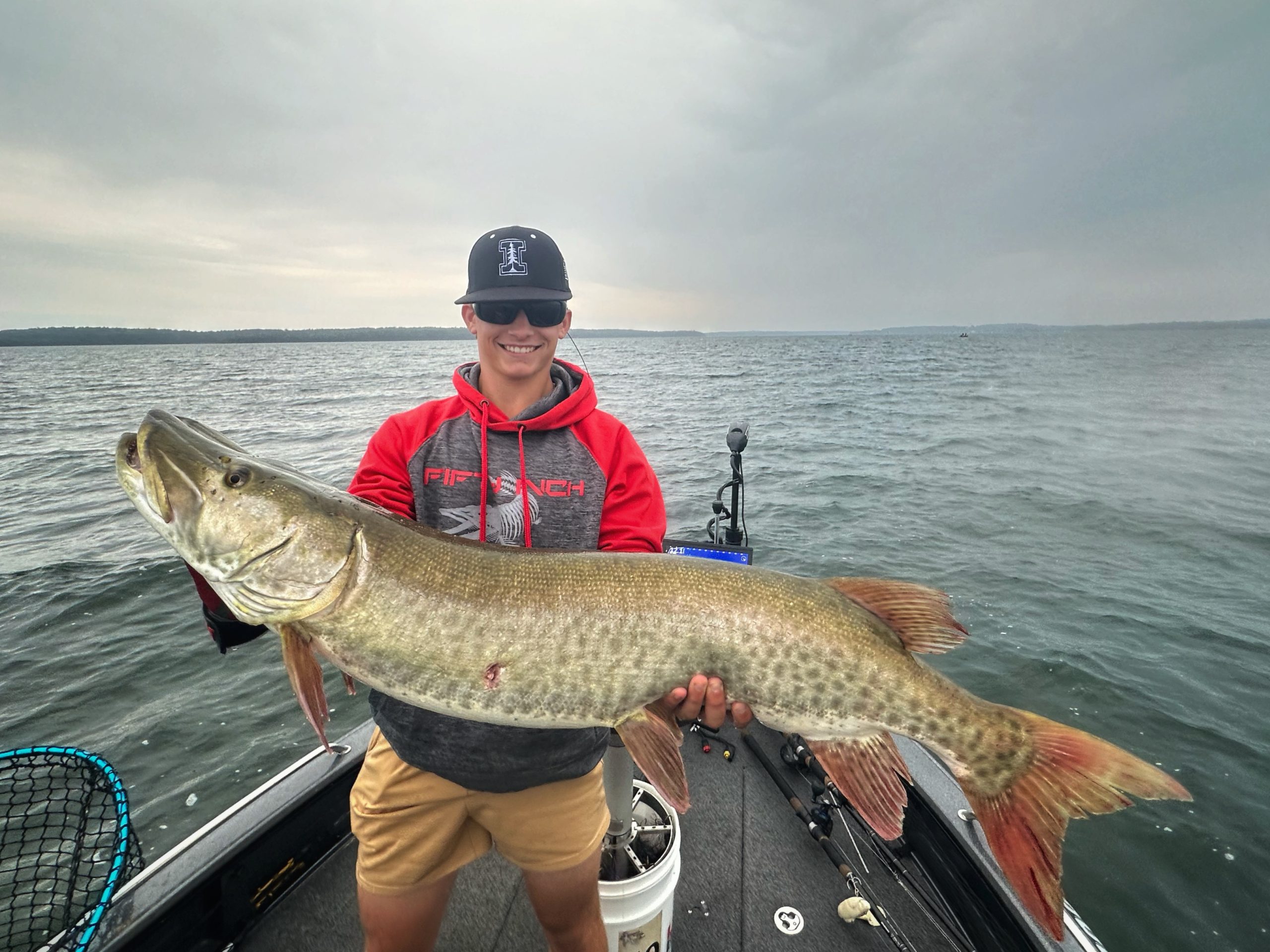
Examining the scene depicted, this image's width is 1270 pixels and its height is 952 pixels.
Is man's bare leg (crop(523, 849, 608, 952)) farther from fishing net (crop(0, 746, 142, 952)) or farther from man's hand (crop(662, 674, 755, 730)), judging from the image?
fishing net (crop(0, 746, 142, 952))

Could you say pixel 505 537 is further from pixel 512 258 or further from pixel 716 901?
pixel 716 901

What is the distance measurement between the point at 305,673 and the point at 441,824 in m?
0.75

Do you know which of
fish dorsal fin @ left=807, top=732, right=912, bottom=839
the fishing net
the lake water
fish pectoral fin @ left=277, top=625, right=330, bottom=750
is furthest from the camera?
the lake water

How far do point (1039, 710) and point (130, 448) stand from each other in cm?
792

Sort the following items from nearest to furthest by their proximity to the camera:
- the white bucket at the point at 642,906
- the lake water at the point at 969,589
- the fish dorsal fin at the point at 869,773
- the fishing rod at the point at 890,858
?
the fish dorsal fin at the point at 869,773 → the white bucket at the point at 642,906 → the fishing rod at the point at 890,858 → the lake water at the point at 969,589

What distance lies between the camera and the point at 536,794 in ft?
7.13

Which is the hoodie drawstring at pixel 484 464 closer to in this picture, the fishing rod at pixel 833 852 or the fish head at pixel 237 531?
the fish head at pixel 237 531

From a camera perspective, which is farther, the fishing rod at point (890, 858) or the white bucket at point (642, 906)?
the fishing rod at point (890, 858)

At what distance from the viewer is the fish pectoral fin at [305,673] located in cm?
186

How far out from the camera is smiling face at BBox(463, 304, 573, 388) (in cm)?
236

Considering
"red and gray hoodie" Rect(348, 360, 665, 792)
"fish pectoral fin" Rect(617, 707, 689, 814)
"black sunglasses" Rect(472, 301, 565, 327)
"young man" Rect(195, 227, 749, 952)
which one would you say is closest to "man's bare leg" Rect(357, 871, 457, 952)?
"young man" Rect(195, 227, 749, 952)

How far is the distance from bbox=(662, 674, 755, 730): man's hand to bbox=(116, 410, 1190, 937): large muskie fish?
40 mm

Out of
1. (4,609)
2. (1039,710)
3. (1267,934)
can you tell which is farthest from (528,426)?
(4,609)

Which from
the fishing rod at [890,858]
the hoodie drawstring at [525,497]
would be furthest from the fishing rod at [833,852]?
the hoodie drawstring at [525,497]
